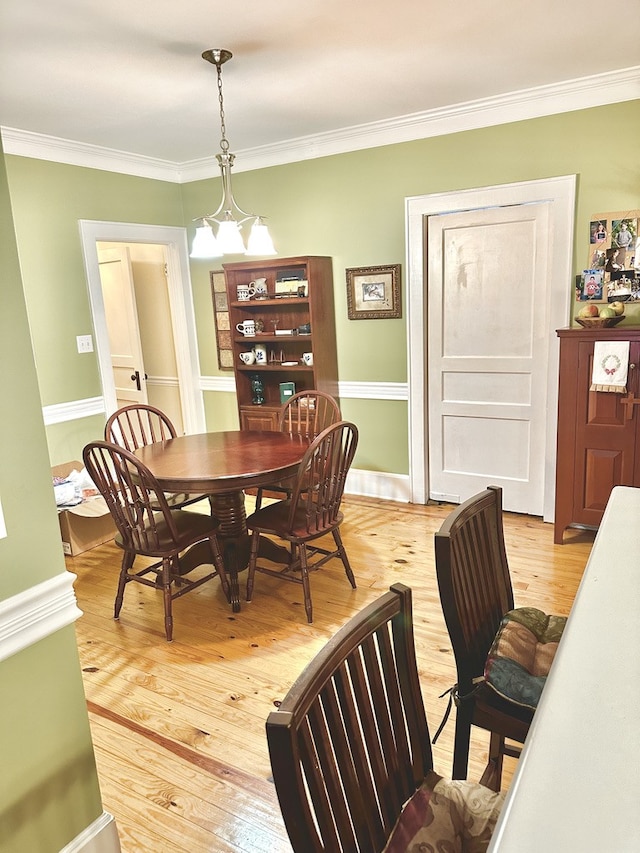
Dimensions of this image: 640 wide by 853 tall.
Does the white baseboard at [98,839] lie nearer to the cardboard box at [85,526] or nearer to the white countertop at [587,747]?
the white countertop at [587,747]

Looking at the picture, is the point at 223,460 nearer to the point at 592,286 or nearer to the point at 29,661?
the point at 29,661

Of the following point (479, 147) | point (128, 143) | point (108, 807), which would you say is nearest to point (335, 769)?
point (108, 807)

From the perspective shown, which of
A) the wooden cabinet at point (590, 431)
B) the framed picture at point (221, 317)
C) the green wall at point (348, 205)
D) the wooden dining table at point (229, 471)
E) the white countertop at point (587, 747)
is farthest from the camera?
the framed picture at point (221, 317)

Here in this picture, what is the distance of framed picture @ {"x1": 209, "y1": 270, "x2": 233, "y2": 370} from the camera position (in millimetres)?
4812

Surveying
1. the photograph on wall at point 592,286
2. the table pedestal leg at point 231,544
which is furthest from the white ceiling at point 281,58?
the table pedestal leg at point 231,544

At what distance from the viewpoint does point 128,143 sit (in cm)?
402

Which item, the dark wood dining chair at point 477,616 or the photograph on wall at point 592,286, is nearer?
the dark wood dining chair at point 477,616

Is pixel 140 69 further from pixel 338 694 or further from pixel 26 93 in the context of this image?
pixel 338 694

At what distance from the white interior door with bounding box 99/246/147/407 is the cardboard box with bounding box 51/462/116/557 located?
162 cm

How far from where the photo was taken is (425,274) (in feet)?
12.9

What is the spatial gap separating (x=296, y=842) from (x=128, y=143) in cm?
421

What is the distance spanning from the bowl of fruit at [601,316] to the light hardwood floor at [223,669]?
4.13 feet

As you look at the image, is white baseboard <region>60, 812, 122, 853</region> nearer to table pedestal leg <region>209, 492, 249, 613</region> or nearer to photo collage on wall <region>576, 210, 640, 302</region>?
table pedestal leg <region>209, 492, 249, 613</region>

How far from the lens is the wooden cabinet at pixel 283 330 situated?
13.7ft
